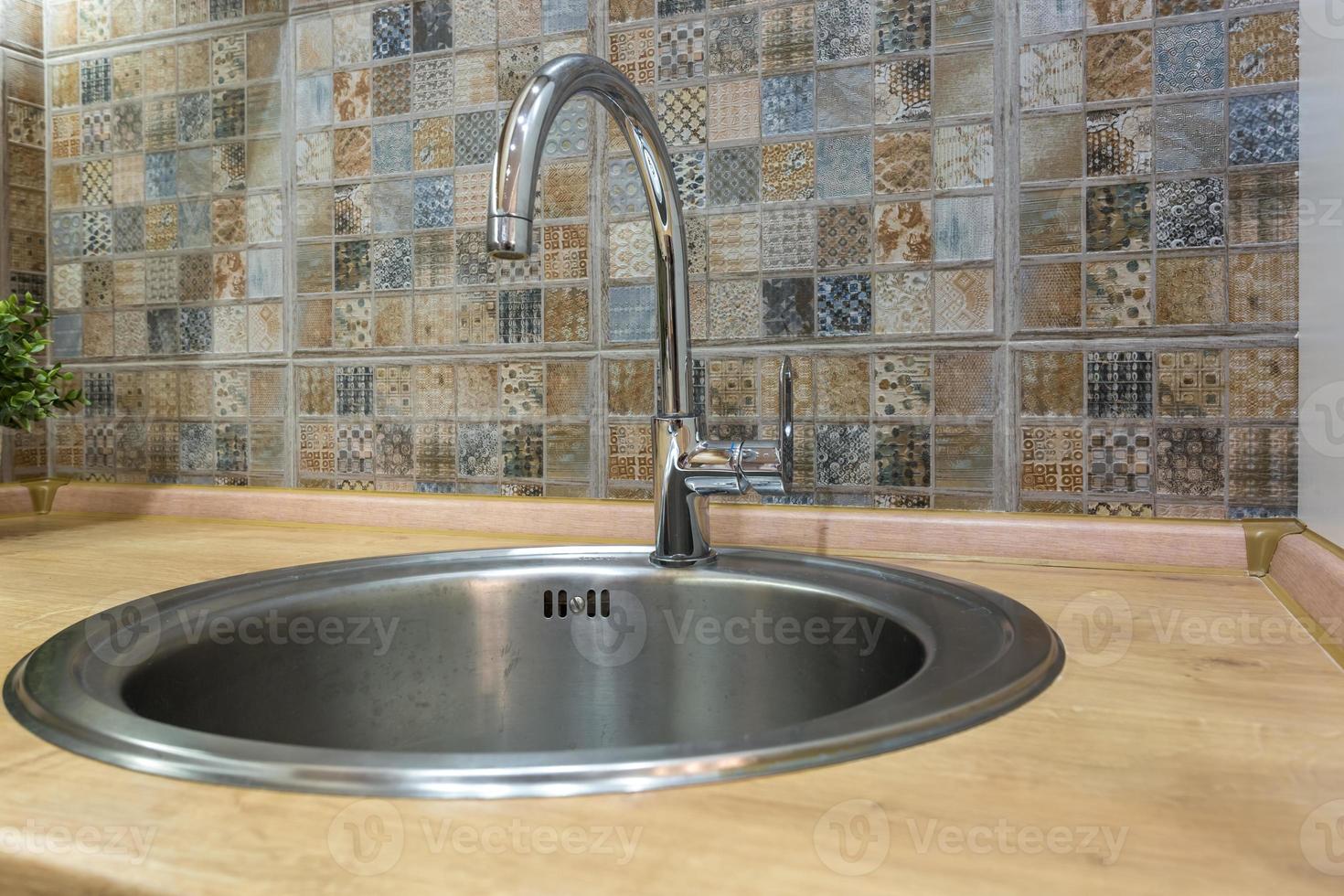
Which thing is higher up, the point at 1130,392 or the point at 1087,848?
the point at 1130,392

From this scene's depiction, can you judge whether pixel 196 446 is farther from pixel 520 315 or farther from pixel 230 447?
pixel 520 315

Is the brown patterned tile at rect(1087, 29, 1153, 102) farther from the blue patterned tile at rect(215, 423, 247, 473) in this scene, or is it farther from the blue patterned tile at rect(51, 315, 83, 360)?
the blue patterned tile at rect(51, 315, 83, 360)

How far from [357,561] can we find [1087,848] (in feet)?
2.36

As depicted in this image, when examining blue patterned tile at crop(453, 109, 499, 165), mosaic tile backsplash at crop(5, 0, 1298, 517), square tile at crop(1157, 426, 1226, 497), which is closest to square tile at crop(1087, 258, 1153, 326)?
mosaic tile backsplash at crop(5, 0, 1298, 517)

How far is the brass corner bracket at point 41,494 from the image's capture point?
1333mm

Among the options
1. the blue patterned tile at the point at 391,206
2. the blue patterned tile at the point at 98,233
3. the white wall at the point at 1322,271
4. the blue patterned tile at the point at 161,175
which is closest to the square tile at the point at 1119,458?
the white wall at the point at 1322,271

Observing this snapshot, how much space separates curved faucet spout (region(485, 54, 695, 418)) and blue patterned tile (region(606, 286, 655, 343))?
19 centimetres

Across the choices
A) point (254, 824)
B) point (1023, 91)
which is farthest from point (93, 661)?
point (1023, 91)

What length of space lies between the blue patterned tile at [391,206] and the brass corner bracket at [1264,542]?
98 centimetres

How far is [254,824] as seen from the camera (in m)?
0.36

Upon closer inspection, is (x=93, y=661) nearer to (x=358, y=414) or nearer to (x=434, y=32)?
(x=358, y=414)

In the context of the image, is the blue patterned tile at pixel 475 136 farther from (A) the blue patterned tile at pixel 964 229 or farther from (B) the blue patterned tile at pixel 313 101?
(A) the blue patterned tile at pixel 964 229

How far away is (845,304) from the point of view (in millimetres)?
→ 989

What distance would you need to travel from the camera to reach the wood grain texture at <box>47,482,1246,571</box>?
861 mm
